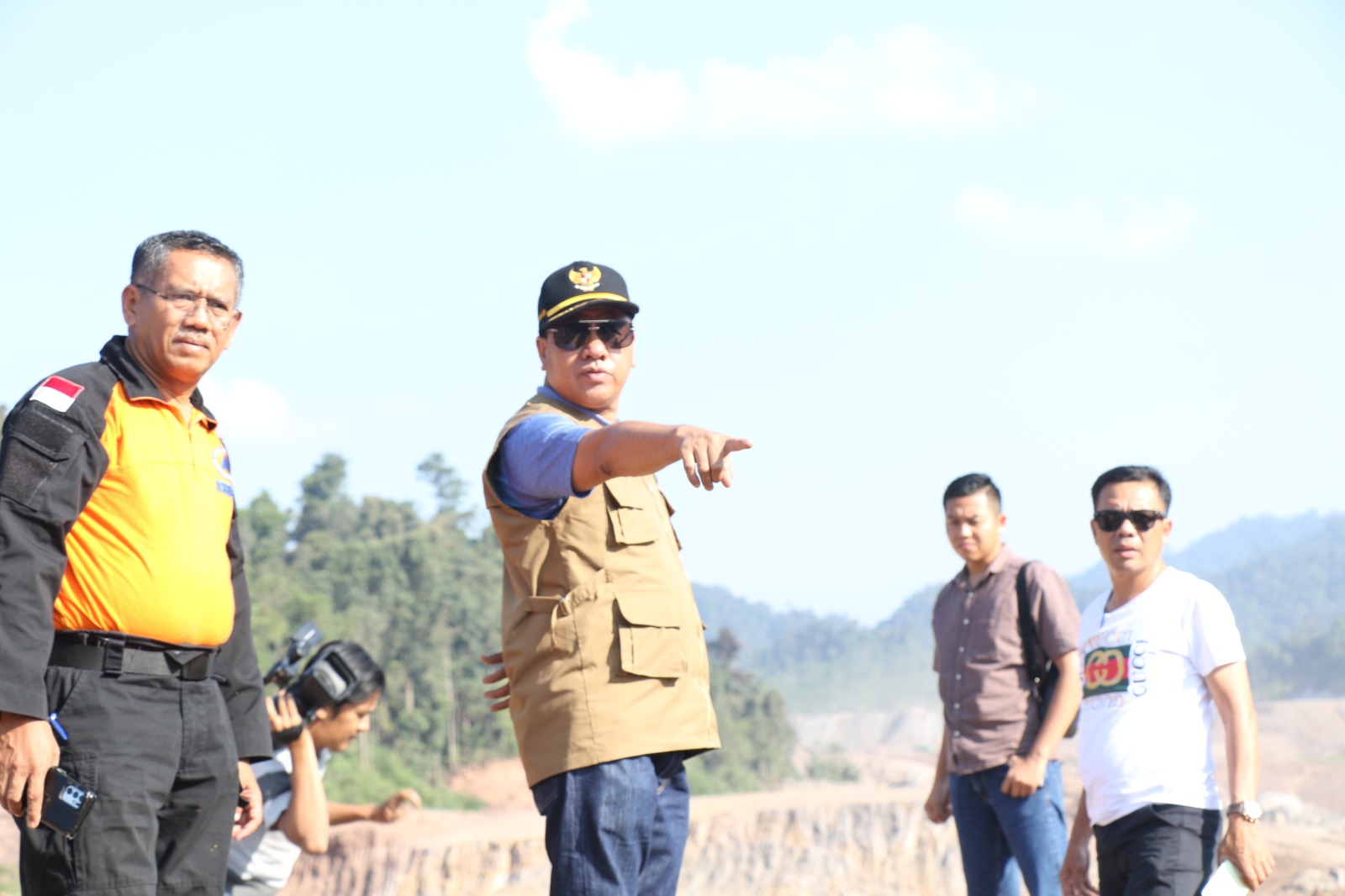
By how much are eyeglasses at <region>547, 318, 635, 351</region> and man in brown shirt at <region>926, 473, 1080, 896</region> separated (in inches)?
89.8

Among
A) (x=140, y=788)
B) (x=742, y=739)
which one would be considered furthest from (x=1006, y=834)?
(x=742, y=739)

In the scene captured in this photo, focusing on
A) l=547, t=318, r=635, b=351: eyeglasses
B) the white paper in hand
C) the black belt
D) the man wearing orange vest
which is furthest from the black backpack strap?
the black belt

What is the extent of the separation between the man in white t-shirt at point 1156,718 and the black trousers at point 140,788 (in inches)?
94.5

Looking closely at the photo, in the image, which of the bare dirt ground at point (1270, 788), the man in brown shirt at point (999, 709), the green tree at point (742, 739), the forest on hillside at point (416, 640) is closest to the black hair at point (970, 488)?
the man in brown shirt at point (999, 709)

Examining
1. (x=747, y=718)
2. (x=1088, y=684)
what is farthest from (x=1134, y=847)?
(x=747, y=718)

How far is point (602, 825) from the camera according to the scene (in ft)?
8.79

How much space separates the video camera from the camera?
14.9 ft

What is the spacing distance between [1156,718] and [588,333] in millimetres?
2146

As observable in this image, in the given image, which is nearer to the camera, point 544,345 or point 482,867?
point 544,345

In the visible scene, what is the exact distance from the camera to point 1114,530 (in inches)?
161

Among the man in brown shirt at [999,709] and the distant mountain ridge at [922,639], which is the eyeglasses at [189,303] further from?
the distant mountain ridge at [922,639]

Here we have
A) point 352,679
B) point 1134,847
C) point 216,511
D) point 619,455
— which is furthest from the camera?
point 352,679

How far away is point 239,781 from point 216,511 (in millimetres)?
635

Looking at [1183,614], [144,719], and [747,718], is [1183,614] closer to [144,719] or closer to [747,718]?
[144,719]
